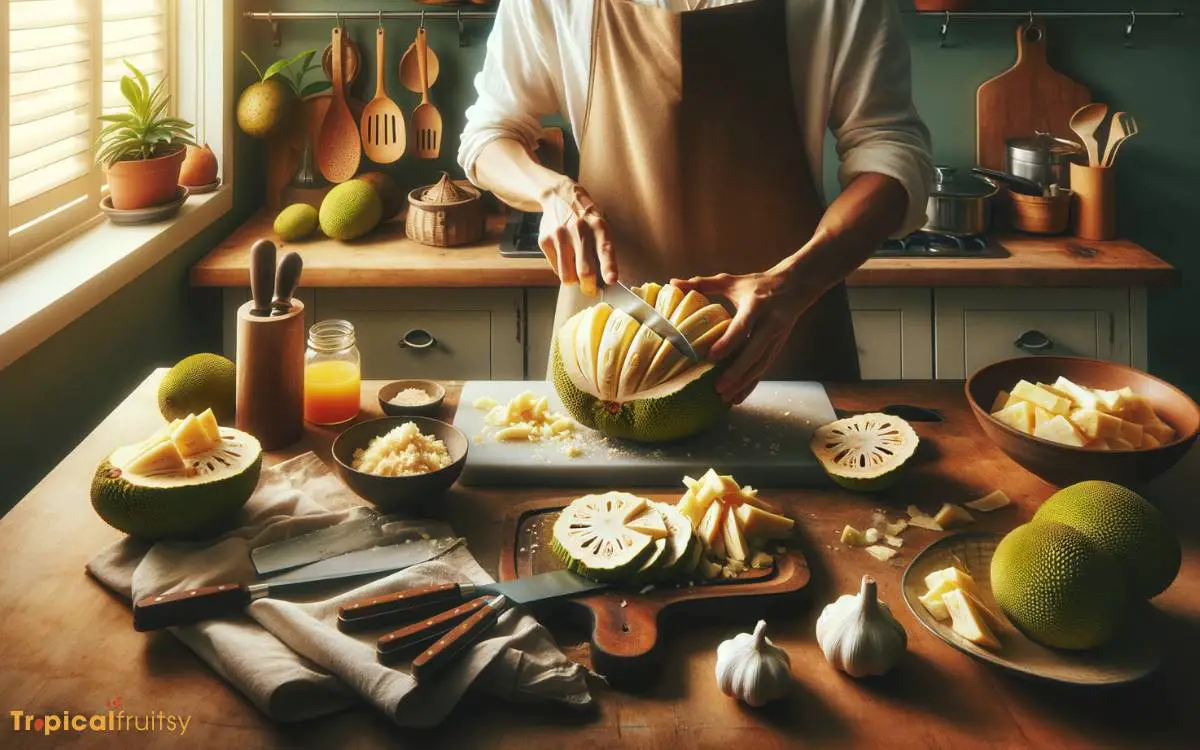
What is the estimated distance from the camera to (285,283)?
1.55 metres

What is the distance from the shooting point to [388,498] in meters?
1.34

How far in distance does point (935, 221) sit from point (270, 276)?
2015mm

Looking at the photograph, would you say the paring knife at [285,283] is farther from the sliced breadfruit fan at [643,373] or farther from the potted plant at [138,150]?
the potted plant at [138,150]

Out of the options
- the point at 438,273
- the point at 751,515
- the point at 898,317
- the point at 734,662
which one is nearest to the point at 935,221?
the point at 898,317

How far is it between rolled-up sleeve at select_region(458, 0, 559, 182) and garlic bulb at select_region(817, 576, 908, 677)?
4.19 ft

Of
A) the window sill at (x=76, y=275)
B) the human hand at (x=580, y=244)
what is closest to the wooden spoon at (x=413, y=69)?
the window sill at (x=76, y=275)

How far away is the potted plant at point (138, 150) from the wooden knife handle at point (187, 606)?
1.54 metres

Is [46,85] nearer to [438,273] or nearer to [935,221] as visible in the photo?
[438,273]

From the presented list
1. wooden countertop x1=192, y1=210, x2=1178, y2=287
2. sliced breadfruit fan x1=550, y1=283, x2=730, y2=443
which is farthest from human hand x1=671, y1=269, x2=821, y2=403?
wooden countertop x1=192, y1=210, x2=1178, y2=287

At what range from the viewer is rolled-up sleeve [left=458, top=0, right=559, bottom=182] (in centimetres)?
208

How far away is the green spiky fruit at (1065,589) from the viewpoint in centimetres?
103

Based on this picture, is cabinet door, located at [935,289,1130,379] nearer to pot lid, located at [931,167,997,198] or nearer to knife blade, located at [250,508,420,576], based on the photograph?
pot lid, located at [931,167,997,198]

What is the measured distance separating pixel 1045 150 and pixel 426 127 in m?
1.73

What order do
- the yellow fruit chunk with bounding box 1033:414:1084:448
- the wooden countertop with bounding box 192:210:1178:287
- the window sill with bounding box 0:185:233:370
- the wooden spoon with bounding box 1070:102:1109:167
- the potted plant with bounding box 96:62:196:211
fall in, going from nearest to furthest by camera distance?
the yellow fruit chunk with bounding box 1033:414:1084:448 → the window sill with bounding box 0:185:233:370 → the potted plant with bounding box 96:62:196:211 → the wooden countertop with bounding box 192:210:1178:287 → the wooden spoon with bounding box 1070:102:1109:167
